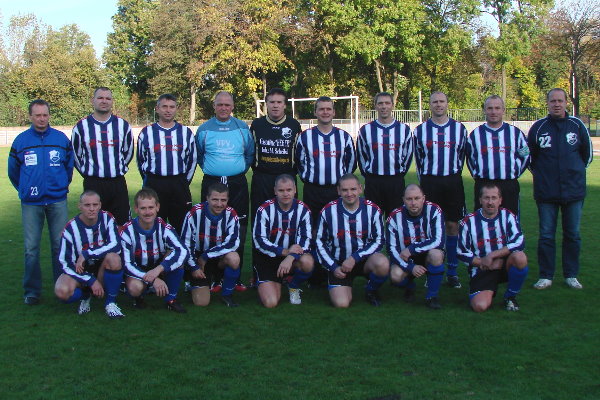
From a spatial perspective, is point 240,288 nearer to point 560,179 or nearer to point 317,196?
point 317,196

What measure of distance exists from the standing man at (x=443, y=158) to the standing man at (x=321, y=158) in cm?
68

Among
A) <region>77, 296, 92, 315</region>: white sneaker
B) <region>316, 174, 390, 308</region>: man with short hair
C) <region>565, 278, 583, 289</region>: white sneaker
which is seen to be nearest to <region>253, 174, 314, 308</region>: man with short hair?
<region>316, 174, 390, 308</region>: man with short hair

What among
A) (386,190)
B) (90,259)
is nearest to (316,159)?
(386,190)

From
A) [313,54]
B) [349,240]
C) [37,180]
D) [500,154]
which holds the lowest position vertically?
[349,240]

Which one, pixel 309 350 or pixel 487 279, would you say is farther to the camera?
pixel 487 279

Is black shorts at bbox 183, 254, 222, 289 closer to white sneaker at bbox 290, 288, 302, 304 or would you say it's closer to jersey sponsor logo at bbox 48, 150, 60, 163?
white sneaker at bbox 290, 288, 302, 304

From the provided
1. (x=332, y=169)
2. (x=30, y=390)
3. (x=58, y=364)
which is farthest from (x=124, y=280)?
(x=332, y=169)

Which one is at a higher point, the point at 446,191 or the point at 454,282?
the point at 446,191

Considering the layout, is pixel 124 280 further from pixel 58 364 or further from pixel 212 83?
pixel 212 83

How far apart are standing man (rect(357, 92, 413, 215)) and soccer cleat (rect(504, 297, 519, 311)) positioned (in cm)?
134

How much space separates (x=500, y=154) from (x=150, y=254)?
10.0ft

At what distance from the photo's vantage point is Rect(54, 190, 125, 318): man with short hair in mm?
4508

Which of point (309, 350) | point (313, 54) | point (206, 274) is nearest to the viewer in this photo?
point (309, 350)

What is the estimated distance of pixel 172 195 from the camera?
536 cm
